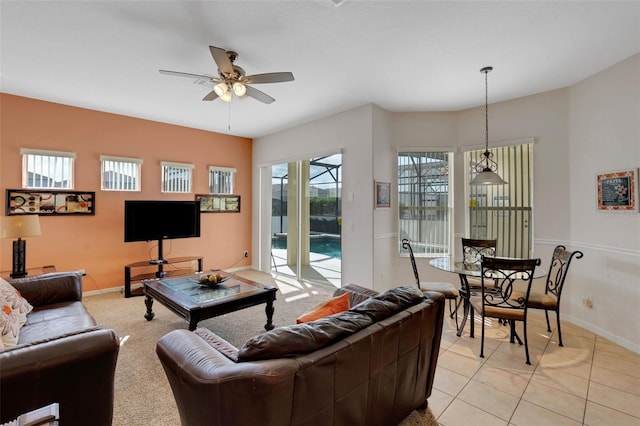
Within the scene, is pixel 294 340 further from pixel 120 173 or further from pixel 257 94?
pixel 120 173

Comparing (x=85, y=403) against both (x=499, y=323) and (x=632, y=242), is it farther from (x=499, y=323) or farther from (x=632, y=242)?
(x=632, y=242)

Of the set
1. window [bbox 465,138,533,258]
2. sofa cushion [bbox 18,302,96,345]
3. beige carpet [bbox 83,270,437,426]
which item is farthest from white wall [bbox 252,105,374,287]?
sofa cushion [bbox 18,302,96,345]

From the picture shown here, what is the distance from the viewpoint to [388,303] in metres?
1.69

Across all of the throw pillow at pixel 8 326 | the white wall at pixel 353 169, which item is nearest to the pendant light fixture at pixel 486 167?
the white wall at pixel 353 169

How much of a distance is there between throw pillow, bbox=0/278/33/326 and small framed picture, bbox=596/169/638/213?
17.9 ft

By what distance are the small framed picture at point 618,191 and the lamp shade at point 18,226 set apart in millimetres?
6402

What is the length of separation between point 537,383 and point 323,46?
11.1 feet

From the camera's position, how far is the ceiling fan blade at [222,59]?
2.33m

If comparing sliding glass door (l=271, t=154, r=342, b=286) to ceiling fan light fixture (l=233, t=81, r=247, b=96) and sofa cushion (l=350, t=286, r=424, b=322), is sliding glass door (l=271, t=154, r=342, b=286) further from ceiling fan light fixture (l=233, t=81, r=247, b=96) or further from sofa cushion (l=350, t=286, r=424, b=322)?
sofa cushion (l=350, t=286, r=424, b=322)

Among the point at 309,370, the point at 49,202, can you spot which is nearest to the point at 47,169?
the point at 49,202

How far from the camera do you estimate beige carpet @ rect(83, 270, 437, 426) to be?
78.1 inches

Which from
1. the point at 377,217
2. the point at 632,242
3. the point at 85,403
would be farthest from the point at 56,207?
the point at 632,242

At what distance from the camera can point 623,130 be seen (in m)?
3.02

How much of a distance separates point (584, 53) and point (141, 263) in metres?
6.13
